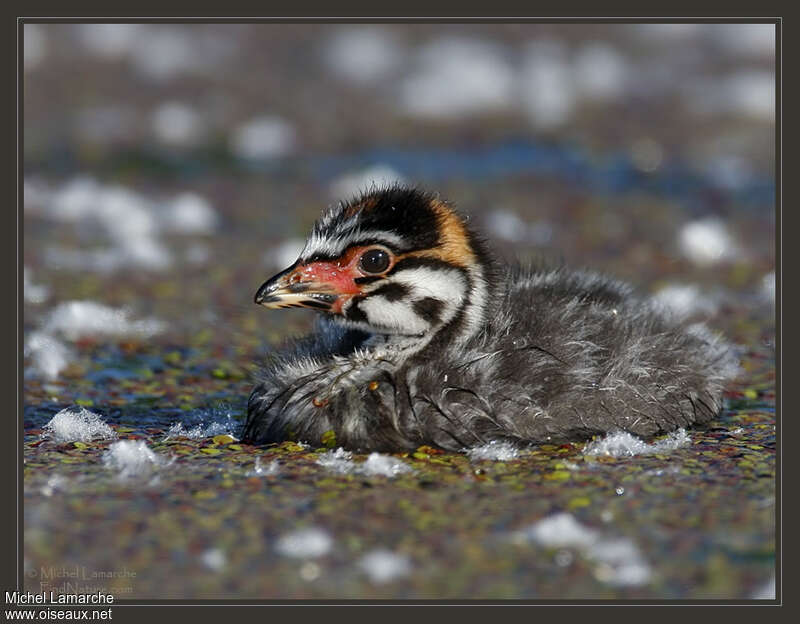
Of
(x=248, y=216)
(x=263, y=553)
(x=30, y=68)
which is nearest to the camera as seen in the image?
(x=263, y=553)

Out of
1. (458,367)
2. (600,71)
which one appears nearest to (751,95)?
(600,71)

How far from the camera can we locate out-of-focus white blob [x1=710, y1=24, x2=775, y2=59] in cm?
1744

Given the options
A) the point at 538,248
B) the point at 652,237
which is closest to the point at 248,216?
the point at 538,248

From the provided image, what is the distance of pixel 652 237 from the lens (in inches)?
488

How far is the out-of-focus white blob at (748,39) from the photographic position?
1744 cm

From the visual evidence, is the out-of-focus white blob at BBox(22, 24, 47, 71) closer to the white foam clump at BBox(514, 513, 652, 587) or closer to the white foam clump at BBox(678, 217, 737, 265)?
the white foam clump at BBox(678, 217, 737, 265)

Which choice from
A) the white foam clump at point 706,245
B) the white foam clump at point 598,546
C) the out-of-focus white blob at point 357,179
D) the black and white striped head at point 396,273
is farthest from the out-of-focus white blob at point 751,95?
the white foam clump at point 598,546

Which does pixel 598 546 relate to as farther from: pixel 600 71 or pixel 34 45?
pixel 34 45

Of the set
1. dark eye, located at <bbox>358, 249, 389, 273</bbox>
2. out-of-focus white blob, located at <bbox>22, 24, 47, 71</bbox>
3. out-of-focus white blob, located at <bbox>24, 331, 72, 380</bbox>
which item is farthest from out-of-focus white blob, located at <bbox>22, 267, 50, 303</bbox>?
out-of-focus white blob, located at <bbox>22, 24, 47, 71</bbox>

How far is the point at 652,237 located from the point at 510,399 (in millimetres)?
5864

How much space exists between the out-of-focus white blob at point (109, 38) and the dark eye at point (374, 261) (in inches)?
451

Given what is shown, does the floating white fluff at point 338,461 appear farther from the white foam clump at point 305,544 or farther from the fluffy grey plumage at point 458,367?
the white foam clump at point 305,544

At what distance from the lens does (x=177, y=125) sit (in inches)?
625

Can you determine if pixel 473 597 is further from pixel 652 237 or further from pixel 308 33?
pixel 308 33
